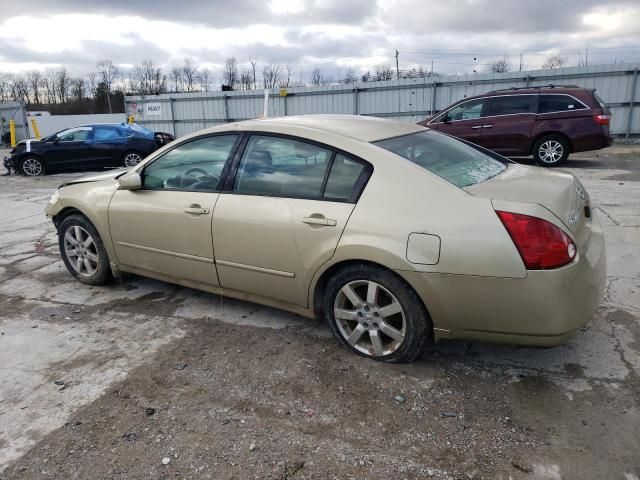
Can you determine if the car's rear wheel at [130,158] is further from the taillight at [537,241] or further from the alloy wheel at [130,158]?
the taillight at [537,241]

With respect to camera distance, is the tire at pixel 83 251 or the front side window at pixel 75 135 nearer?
the tire at pixel 83 251

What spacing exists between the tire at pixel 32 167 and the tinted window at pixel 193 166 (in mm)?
11636

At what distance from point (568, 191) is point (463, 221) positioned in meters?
0.85

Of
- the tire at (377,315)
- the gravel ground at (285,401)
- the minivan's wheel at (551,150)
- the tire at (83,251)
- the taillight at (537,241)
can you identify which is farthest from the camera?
the minivan's wheel at (551,150)

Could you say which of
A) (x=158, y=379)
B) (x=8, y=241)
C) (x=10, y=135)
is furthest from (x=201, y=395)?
(x=10, y=135)

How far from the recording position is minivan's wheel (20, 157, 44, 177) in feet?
44.9

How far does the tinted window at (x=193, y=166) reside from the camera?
3664 mm

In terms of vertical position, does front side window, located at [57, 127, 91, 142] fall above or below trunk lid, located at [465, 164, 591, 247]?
above

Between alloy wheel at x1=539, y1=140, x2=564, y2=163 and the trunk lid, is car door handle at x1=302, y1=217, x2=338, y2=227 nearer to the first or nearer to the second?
the trunk lid

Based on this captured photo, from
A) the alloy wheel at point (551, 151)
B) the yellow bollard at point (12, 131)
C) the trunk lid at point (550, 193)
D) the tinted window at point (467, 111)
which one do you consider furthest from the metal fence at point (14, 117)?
the trunk lid at point (550, 193)

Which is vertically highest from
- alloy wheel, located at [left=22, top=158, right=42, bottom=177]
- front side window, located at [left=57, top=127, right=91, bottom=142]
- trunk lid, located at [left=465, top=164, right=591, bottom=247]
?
front side window, located at [left=57, top=127, right=91, bottom=142]

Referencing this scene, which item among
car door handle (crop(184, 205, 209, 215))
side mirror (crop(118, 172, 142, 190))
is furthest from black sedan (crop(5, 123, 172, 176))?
car door handle (crop(184, 205, 209, 215))

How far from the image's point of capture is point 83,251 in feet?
15.1

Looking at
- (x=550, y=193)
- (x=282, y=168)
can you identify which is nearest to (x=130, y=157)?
(x=282, y=168)
